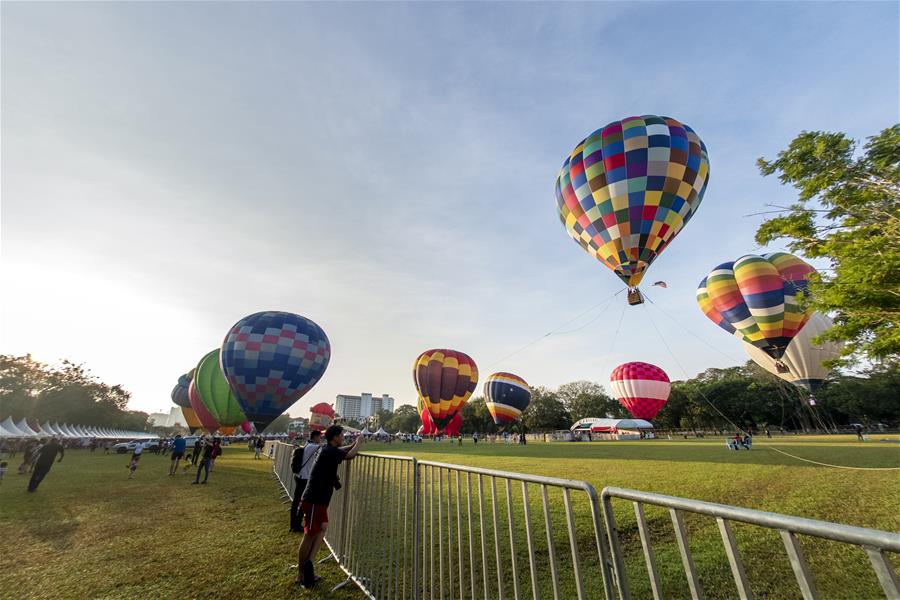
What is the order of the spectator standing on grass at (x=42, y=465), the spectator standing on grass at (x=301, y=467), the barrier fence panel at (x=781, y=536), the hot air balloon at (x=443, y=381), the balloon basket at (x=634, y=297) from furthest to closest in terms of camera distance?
the hot air balloon at (x=443, y=381) < the balloon basket at (x=634, y=297) < the spectator standing on grass at (x=42, y=465) < the spectator standing on grass at (x=301, y=467) < the barrier fence panel at (x=781, y=536)

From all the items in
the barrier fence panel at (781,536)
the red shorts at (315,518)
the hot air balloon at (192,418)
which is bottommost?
the red shorts at (315,518)

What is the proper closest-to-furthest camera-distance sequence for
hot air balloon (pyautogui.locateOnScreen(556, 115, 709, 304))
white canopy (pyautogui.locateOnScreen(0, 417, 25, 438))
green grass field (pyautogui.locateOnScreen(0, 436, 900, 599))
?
1. green grass field (pyautogui.locateOnScreen(0, 436, 900, 599))
2. hot air balloon (pyautogui.locateOnScreen(556, 115, 709, 304))
3. white canopy (pyautogui.locateOnScreen(0, 417, 25, 438))

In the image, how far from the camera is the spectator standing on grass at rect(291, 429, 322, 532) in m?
6.29

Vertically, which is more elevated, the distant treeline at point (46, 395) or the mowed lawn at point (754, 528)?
the distant treeline at point (46, 395)

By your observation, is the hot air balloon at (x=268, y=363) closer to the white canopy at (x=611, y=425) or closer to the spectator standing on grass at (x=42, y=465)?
the spectator standing on grass at (x=42, y=465)

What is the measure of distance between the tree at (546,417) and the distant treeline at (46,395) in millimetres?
76283

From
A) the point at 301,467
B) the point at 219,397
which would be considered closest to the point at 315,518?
the point at 301,467

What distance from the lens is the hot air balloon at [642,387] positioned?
40.6 metres

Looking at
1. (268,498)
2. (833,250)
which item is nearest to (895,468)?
(833,250)

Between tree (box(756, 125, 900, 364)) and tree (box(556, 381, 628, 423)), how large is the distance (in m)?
75.6

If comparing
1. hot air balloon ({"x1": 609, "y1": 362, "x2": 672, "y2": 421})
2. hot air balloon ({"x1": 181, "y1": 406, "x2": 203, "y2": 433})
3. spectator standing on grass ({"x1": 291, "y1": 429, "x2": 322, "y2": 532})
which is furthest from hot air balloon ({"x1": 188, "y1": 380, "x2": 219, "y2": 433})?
hot air balloon ({"x1": 609, "y1": 362, "x2": 672, "y2": 421})

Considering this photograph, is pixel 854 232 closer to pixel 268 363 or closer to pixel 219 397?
pixel 268 363

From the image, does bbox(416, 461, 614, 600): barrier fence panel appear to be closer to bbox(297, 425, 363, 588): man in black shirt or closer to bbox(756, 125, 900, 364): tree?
bbox(297, 425, 363, 588): man in black shirt

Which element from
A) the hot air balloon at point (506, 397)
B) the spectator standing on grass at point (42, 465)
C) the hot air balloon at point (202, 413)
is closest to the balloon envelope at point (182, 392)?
the hot air balloon at point (202, 413)
